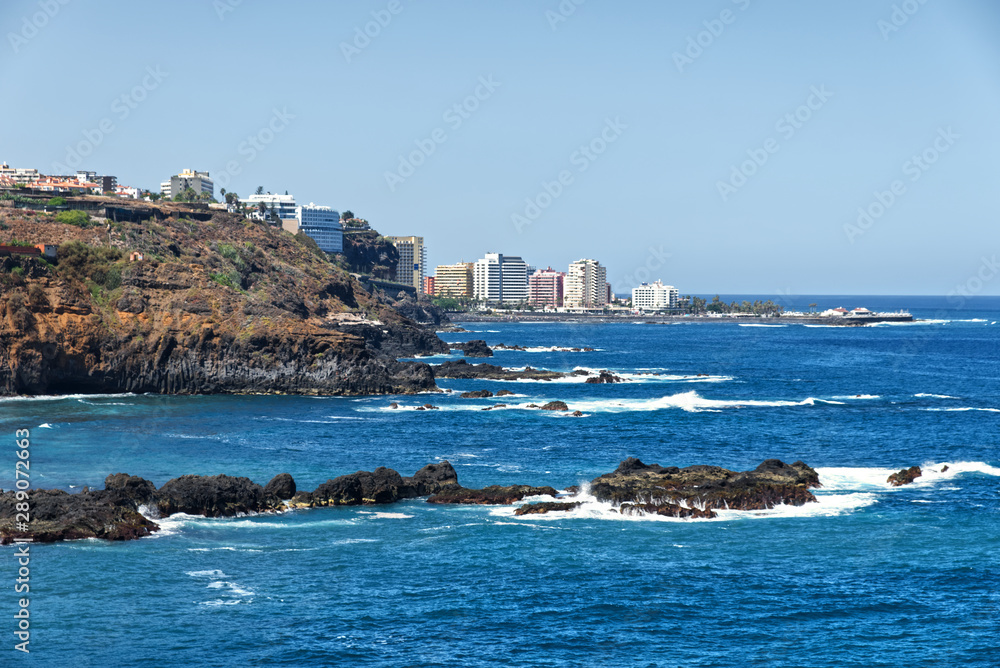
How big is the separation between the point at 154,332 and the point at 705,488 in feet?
190

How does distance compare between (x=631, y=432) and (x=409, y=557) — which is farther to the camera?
(x=631, y=432)

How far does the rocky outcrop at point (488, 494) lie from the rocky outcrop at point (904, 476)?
728 inches

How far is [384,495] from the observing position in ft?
157

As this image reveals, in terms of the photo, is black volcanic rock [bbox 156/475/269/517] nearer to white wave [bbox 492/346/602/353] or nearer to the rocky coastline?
the rocky coastline

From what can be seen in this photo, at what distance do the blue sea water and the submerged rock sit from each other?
0.76 meters

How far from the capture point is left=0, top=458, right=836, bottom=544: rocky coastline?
41375 mm

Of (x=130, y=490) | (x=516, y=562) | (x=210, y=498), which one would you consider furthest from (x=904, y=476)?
(x=130, y=490)

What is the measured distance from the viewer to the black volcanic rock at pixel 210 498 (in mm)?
44500

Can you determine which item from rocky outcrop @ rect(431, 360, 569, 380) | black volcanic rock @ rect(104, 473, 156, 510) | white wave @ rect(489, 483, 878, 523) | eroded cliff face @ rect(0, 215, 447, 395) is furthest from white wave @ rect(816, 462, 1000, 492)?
rocky outcrop @ rect(431, 360, 569, 380)

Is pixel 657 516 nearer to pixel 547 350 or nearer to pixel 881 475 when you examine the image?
pixel 881 475

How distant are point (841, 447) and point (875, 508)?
62.2ft

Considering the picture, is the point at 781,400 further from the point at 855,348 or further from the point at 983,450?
the point at 855,348

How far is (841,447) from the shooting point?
64875 millimetres

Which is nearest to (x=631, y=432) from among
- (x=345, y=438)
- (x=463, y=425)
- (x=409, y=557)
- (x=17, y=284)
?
(x=463, y=425)
